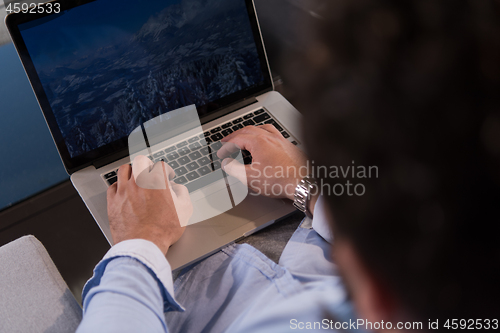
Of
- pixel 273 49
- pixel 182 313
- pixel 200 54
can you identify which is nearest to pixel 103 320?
pixel 182 313

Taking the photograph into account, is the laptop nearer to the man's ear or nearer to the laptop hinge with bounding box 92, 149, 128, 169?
the laptop hinge with bounding box 92, 149, 128, 169

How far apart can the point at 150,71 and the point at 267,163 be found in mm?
281

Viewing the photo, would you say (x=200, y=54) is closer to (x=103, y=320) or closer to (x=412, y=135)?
(x=103, y=320)

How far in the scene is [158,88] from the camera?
70 cm

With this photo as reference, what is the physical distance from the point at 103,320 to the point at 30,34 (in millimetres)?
462

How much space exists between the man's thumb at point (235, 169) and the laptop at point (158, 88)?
15 mm

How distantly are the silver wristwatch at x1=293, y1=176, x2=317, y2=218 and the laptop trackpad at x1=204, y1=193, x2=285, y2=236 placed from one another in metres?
0.05

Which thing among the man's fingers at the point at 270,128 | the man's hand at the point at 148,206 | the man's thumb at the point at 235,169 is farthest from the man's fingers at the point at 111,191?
the man's fingers at the point at 270,128

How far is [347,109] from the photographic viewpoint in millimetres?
142

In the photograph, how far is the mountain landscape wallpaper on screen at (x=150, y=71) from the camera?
2.09 ft

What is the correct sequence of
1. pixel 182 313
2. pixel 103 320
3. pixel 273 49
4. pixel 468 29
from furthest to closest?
pixel 273 49, pixel 182 313, pixel 103 320, pixel 468 29

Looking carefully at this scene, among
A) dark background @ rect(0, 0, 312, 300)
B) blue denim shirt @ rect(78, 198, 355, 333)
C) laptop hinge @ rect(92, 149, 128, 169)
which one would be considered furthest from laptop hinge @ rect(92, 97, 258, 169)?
blue denim shirt @ rect(78, 198, 355, 333)

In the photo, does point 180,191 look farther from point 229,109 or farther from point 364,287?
point 364,287

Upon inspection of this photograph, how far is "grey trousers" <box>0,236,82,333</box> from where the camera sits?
52cm
